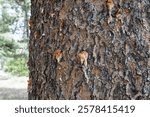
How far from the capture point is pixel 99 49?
4.99 feet

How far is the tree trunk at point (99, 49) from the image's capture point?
1.50m

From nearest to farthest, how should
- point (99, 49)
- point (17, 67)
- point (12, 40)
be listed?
point (99, 49) < point (12, 40) < point (17, 67)

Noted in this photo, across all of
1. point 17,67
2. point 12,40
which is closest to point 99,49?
point 12,40

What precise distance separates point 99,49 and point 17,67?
9.11 m

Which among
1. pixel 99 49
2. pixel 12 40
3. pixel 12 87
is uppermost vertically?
pixel 99 49

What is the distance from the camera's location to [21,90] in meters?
8.60

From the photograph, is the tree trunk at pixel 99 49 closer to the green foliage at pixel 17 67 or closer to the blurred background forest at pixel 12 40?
the blurred background forest at pixel 12 40

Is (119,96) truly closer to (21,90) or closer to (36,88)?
(36,88)

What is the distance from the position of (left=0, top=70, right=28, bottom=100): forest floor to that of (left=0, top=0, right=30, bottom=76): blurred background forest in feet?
1.10

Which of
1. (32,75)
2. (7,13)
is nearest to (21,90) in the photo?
(7,13)

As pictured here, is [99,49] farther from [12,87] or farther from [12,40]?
[12,40]

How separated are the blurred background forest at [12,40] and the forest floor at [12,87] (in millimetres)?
334

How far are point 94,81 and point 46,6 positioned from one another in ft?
1.24

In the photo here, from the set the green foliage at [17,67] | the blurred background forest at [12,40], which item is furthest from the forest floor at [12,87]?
the blurred background forest at [12,40]
